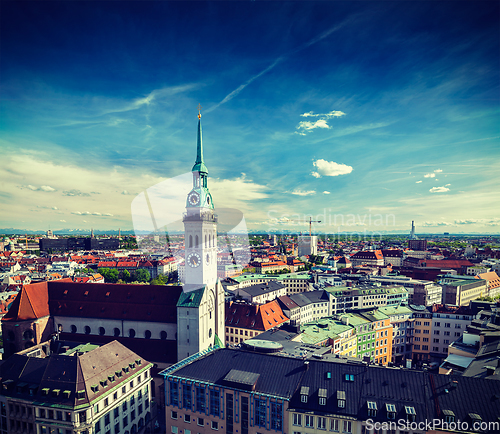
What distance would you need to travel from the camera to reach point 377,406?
31.5 meters

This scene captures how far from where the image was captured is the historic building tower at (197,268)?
174 ft

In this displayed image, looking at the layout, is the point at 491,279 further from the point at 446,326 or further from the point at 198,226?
the point at 198,226

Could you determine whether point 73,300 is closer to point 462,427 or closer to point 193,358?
point 193,358

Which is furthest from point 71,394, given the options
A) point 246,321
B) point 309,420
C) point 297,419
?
point 246,321

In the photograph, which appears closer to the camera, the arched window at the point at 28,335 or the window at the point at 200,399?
the window at the point at 200,399

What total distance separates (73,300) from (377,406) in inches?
2174

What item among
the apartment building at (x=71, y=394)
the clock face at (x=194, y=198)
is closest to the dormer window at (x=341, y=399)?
the apartment building at (x=71, y=394)

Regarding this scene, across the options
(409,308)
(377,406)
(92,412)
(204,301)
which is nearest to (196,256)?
(204,301)

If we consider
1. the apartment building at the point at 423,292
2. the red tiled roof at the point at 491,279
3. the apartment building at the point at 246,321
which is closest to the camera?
the apartment building at the point at 246,321

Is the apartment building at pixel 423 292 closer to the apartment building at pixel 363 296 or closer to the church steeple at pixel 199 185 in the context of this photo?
the apartment building at pixel 363 296

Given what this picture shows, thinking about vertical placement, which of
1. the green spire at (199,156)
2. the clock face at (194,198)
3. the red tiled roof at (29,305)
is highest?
the green spire at (199,156)

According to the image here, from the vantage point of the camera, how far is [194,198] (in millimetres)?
54312

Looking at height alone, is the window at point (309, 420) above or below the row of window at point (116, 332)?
below

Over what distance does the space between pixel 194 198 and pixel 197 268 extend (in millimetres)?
12111
